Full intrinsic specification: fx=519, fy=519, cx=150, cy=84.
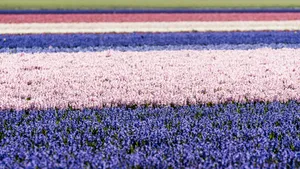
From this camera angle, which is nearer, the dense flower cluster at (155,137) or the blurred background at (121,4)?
the dense flower cluster at (155,137)

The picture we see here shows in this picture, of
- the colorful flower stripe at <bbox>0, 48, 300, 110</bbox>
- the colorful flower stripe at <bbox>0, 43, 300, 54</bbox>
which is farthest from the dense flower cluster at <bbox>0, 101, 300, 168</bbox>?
the colorful flower stripe at <bbox>0, 43, 300, 54</bbox>

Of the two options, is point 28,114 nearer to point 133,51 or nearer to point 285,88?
point 285,88

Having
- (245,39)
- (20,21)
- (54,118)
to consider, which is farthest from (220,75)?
(20,21)

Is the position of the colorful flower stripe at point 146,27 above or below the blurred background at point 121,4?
above

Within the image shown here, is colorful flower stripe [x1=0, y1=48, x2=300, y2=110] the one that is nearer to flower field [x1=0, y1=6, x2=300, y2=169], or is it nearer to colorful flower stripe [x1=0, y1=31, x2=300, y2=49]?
flower field [x1=0, y1=6, x2=300, y2=169]

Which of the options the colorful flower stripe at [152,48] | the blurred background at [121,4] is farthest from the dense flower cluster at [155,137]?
the blurred background at [121,4]

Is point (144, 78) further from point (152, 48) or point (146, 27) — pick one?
point (146, 27)

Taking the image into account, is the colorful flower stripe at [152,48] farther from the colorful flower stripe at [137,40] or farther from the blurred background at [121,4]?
the blurred background at [121,4]
